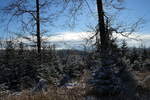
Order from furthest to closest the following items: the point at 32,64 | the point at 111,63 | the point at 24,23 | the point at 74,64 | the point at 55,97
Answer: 1. the point at 74,64
2. the point at 32,64
3. the point at 24,23
4. the point at 111,63
5. the point at 55,97

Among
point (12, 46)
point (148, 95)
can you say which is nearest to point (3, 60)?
point (12, 46)

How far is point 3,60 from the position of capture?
23406mm

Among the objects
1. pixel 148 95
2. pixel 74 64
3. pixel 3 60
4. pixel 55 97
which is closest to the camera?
pixel 55 97

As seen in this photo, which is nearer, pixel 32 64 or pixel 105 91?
pixel 105 91

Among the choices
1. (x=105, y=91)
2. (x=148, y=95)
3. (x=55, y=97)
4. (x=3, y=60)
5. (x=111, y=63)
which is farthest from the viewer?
(x=3, y=60)

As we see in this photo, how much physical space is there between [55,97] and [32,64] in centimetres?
1559

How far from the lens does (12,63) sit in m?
21.4

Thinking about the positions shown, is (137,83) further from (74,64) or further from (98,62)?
A: (74,64)

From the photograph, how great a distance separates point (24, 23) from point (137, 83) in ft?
31.8

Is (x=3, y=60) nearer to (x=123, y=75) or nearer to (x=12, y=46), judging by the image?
(x=12, y=46)

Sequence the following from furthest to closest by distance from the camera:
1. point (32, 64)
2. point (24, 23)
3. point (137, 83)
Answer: point (32, 64)
point (24, 23)
point (137, 83)

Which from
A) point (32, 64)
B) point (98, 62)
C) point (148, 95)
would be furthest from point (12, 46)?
point (148, 95)

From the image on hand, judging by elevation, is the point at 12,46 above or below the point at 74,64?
above

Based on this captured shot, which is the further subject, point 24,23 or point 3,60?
point 3,60
